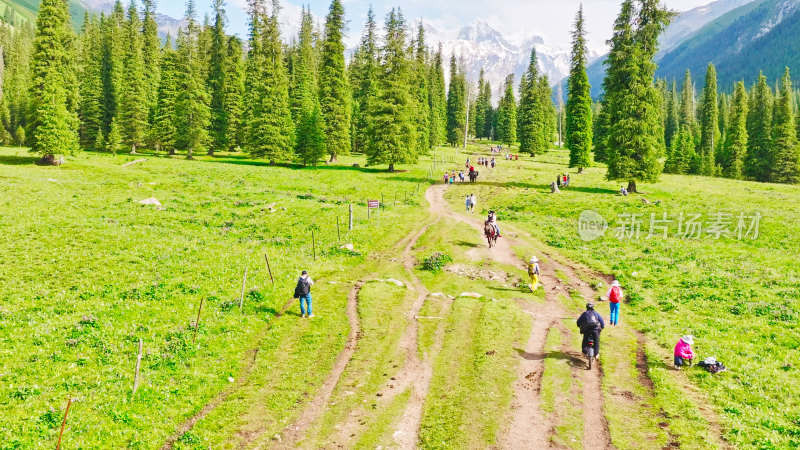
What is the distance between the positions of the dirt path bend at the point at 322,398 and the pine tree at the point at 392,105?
48121 mm

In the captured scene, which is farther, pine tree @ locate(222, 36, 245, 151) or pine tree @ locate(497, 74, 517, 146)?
pine tree @ locate(497, 74, 517, 146)

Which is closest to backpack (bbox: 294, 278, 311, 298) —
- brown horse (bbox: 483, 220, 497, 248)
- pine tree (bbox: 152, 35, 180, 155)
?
brown horse (bbox: 483, 220, 497, 248)

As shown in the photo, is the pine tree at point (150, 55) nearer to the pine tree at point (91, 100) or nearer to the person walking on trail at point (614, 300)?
the pine tree at point (91, 100)

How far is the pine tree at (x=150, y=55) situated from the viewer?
83.6 metres

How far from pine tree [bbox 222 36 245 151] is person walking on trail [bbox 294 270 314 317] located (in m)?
65.1

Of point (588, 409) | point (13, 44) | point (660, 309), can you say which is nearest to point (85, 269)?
point (588, 409)

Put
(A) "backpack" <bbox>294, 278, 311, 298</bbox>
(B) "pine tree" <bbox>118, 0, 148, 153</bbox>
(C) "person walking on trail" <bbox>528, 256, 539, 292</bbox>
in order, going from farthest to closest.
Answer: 1. (B) "pine tree" <bbox>118, 0, 148, 153</bbox>
2. (C) "person walking on trail" <bbox>528, 256, 539, 292</bbox>
3. (A) "backpack" <bbox>294, 278, 311, 298</bbox>

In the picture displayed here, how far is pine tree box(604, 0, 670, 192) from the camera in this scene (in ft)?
166

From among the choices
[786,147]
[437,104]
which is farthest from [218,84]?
[786,147]

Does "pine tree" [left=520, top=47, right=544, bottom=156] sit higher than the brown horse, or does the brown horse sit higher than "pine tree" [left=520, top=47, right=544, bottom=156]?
"pine tree" [left=520, top=47, right=544, bottom=156]

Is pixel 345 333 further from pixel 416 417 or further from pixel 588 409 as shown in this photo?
pixel 588 409

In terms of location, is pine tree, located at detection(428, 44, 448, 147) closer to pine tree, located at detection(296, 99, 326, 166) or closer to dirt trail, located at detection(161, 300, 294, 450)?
pine tree, located at detection(296, 99, 326, 166)

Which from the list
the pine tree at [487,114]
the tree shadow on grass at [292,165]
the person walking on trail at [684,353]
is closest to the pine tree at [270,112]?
the tree shadow on grass at [292,165]

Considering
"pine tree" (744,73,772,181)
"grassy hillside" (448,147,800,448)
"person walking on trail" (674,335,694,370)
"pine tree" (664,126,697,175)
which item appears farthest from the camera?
"pine tree" (664,126,697,175)
